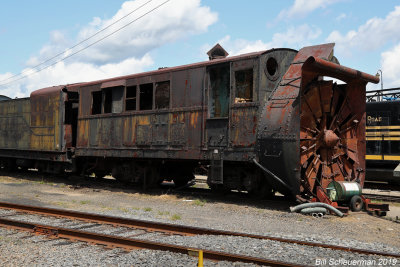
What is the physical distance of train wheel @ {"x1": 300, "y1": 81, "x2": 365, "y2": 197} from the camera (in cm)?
1005

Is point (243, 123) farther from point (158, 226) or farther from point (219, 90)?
point (158, 226)

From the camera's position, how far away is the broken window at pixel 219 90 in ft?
36.7

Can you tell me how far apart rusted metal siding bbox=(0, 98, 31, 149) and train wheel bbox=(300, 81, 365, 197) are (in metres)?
12.6

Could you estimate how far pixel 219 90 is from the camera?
11367mm

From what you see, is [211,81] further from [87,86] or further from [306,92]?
[87,86]

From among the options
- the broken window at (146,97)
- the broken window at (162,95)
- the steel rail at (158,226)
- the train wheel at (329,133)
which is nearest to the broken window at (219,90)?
the broken window at (162,95)

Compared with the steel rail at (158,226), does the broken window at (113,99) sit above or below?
above

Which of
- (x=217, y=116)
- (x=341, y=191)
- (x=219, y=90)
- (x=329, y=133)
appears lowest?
(x=341, y=191)

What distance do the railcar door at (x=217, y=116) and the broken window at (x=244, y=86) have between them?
15.9 inches

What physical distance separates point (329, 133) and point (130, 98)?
6691 mm

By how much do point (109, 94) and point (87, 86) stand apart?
1162 mm

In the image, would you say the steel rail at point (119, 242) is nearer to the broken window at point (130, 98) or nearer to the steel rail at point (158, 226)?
the steel rail at point (158, 226)

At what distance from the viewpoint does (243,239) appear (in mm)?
6504

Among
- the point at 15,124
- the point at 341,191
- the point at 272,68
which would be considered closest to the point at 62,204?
the point at 272,68
